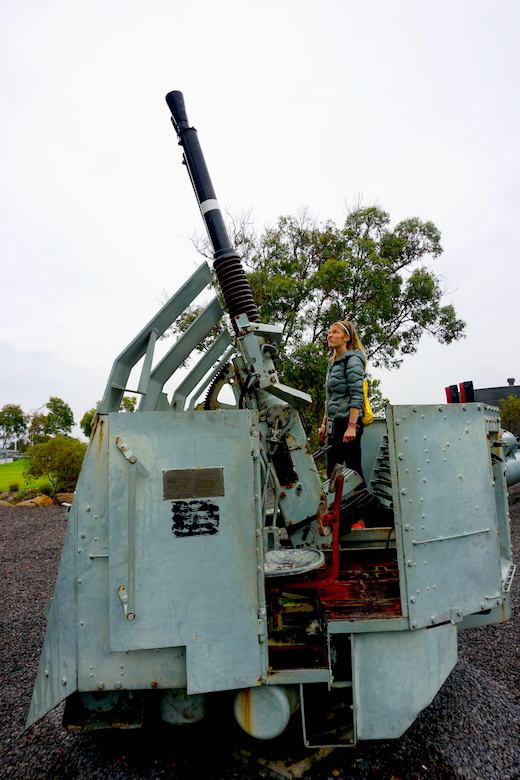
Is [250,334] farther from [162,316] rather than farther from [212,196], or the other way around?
[212,196]

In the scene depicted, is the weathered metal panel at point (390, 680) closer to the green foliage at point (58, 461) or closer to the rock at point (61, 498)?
the rock at point (61, 498)

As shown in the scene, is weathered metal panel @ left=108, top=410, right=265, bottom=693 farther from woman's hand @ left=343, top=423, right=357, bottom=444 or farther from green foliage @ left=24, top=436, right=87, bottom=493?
green foliage @ left=24, top=436, right=87, bottom=493

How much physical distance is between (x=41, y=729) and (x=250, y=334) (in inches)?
117

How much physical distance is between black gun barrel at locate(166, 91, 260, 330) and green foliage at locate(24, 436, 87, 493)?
11.7m

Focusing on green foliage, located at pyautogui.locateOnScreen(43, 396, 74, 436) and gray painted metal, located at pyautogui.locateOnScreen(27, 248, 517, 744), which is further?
green foliage, located at pyautogui.locateOnScreen(43, 396, 74, 436)

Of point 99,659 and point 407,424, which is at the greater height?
point 407,424

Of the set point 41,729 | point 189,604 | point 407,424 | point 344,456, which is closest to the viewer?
point 189,604

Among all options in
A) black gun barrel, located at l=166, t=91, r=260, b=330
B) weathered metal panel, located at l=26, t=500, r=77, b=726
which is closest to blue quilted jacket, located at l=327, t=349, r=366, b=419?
black gun barrel, located at l=166, t=91, r=260, b=330

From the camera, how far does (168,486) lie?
2.49m

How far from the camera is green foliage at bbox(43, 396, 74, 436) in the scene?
140ft

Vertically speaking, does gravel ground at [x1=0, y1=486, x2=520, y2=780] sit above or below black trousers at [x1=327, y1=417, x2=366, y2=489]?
below

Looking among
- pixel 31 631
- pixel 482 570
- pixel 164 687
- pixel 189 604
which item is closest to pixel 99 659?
pixel 164 687

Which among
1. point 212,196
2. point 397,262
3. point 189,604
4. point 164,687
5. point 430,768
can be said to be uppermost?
point 397,262

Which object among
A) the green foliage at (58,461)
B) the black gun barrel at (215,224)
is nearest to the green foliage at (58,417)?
the green foliage at (58,461)
